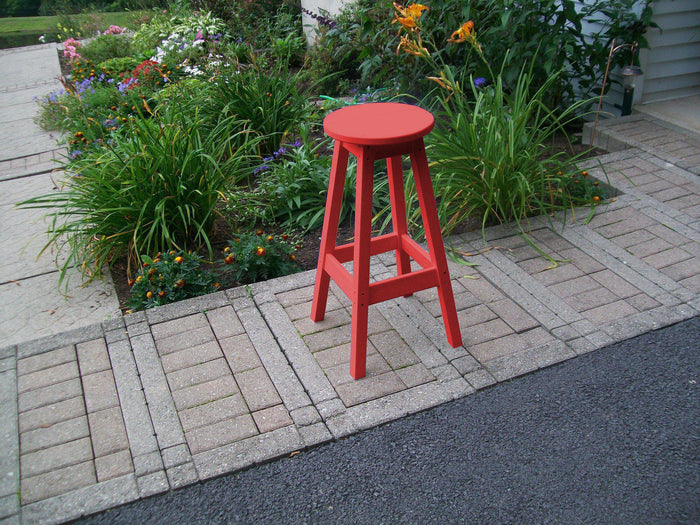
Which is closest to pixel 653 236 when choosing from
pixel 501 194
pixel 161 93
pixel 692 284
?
pixel 692 284

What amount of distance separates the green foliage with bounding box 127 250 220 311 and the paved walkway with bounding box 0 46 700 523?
91mm

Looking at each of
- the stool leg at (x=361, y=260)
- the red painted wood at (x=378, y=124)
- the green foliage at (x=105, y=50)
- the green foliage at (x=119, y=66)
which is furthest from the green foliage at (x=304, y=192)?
the green foliage at (x=105, y=50)

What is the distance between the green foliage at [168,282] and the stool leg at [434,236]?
1.26m

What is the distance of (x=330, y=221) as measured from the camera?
263 cm

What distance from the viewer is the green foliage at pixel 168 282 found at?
3086 mm

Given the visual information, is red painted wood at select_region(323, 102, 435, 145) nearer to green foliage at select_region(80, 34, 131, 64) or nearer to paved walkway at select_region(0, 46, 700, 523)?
paved walkway at select_region(0, 46, 700, 523)

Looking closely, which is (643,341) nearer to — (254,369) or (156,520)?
(254,369)

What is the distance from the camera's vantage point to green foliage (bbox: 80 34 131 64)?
25.9 feet

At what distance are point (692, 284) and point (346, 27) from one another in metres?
3.91

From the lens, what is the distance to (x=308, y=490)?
208 centimetres

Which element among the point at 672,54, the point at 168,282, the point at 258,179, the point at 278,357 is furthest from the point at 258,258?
the point at 672,54

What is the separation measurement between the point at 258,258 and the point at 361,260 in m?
0.97

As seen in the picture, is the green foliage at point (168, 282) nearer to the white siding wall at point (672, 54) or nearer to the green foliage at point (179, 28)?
the white siding wall at point (672, 54)

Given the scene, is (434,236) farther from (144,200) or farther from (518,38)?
(518,38)
